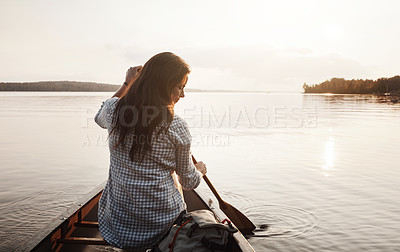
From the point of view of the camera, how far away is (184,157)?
228cm

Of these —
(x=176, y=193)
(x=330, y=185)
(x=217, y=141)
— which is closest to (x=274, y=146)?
(x=217, y=141)

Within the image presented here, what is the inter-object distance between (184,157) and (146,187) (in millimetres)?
303

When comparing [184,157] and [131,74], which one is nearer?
[184,157]

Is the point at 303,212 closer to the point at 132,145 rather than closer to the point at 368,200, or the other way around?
the point at 368,200

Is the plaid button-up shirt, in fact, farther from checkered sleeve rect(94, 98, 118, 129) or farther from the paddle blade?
the paddle blade

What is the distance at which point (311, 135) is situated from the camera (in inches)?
631

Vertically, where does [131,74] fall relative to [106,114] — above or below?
above

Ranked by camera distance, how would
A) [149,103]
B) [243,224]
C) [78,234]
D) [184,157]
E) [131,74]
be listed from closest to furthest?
[149,103] < [184,157] < [131,74] < [78,234] < [243,224]

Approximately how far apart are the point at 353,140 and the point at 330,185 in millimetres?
7396

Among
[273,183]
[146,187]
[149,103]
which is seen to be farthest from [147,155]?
[273,183]

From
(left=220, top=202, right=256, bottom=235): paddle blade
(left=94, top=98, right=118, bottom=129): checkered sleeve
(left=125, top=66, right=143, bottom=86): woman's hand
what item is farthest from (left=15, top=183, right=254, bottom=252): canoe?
(left=125, top=66, right=143, bottom=86): woman's hand

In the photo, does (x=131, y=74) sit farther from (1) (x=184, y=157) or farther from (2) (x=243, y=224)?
(2) (x=243, y=224)

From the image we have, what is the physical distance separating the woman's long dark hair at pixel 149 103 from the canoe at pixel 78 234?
3.49 ft

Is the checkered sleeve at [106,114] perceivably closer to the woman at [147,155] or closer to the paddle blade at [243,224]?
the woman at [147,155]
